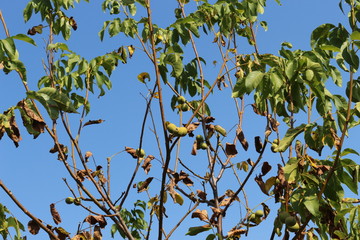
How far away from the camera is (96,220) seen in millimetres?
3332

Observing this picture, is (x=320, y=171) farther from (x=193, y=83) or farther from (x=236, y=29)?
(x=236, y=29)

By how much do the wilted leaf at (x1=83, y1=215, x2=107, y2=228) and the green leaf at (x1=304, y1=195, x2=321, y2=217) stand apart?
52.3 inches

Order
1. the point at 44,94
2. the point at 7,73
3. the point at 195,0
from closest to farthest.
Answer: the point at 44,94
the point at 7,73
the point at 195,0

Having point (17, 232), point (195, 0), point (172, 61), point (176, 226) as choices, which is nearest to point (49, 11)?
point (195, 0)

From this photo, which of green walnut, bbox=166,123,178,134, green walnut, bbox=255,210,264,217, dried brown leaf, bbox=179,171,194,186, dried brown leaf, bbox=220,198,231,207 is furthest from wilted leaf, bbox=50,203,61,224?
green walnut, bbox=255,210,264,217

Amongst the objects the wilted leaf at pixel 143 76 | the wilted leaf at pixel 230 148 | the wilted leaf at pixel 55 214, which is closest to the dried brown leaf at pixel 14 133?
the wilted leaf at pixel 55 214

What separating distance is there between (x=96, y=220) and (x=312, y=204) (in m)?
1.40

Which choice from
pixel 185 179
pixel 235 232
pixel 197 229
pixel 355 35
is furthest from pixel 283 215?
pixel 355 35

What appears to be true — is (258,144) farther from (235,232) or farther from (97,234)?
(97,234)

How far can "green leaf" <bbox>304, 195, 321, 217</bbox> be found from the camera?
2.73 m

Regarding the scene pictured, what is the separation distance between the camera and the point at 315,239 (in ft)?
11.5

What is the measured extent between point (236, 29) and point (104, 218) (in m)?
2.65

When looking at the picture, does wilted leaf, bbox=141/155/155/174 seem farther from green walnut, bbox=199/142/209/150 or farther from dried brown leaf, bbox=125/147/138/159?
green walnut, bbox=199/142/209/150

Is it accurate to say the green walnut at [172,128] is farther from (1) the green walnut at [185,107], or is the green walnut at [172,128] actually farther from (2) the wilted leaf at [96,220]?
(1) the green walnut at [185,107]
